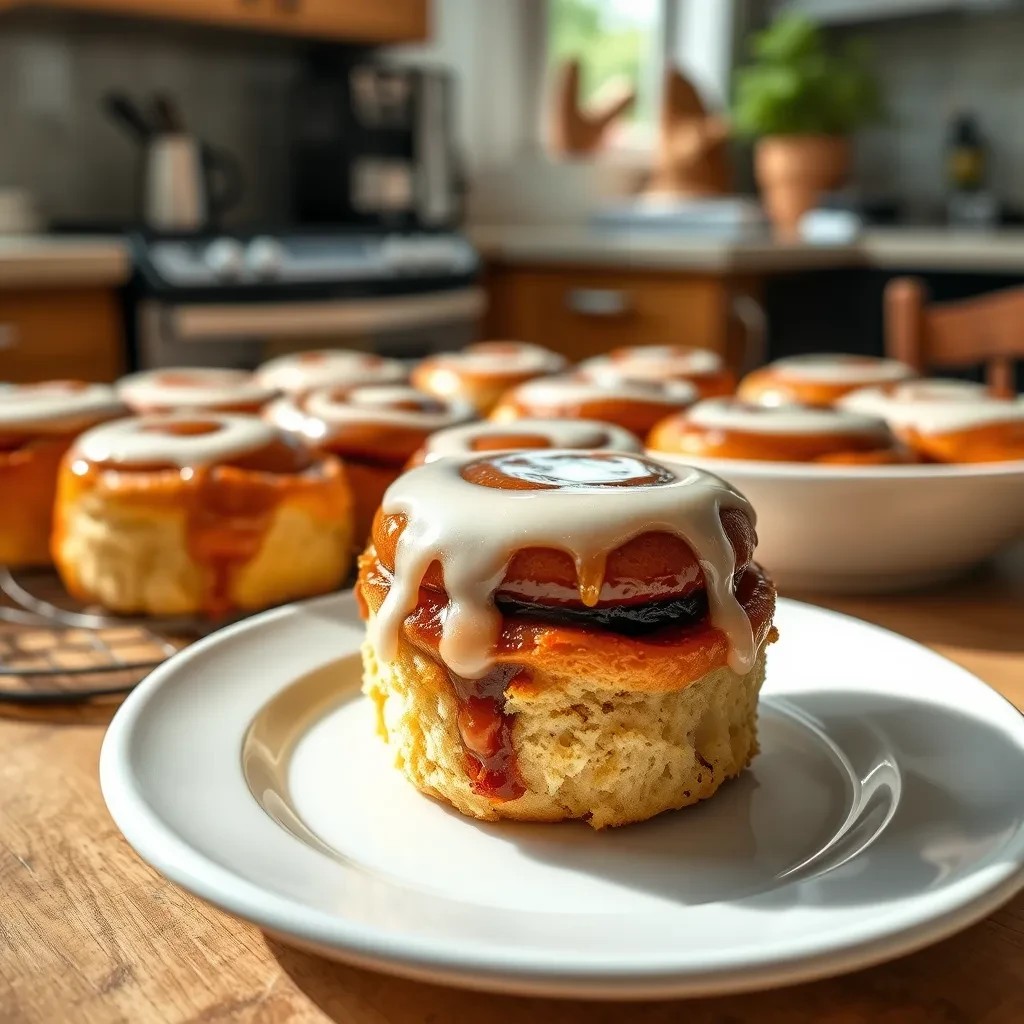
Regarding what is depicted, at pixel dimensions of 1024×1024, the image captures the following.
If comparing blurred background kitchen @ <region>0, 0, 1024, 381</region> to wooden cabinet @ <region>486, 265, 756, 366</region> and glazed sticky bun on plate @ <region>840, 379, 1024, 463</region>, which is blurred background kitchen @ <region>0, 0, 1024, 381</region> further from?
glazed sticky bun on plate @ <region>840, 379, 1024, 463</region>

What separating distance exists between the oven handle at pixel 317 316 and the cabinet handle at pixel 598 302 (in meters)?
Answer: 0.35

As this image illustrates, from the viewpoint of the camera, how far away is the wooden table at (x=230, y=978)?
0.40m

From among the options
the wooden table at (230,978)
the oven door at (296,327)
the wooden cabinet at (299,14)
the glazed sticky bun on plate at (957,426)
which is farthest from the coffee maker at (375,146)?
the wooden table at (230,978)

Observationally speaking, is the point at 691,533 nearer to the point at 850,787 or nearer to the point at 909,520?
the point at 850,787

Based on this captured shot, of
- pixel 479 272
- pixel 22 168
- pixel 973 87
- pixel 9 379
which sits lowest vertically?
pixel 9 379

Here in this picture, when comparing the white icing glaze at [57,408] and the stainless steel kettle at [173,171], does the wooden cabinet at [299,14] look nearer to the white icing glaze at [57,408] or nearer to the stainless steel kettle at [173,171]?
the stainless steel kettle at [173,171]

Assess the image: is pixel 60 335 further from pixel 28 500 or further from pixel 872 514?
pixel 872 514

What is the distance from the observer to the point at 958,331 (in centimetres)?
187

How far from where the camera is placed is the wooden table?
40 cm

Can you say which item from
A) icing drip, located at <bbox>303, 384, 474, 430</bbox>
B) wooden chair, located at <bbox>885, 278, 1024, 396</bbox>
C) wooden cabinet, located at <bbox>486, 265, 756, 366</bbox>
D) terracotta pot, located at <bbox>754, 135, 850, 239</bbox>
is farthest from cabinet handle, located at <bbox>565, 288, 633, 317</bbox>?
icing drip, located at <bbox>303, 384, 474, 430</bbox>

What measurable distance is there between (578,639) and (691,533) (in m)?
0.07

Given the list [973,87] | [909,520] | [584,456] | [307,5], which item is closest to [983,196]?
[973,87]

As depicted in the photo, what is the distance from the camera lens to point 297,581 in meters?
0.87

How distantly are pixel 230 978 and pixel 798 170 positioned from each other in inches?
146
